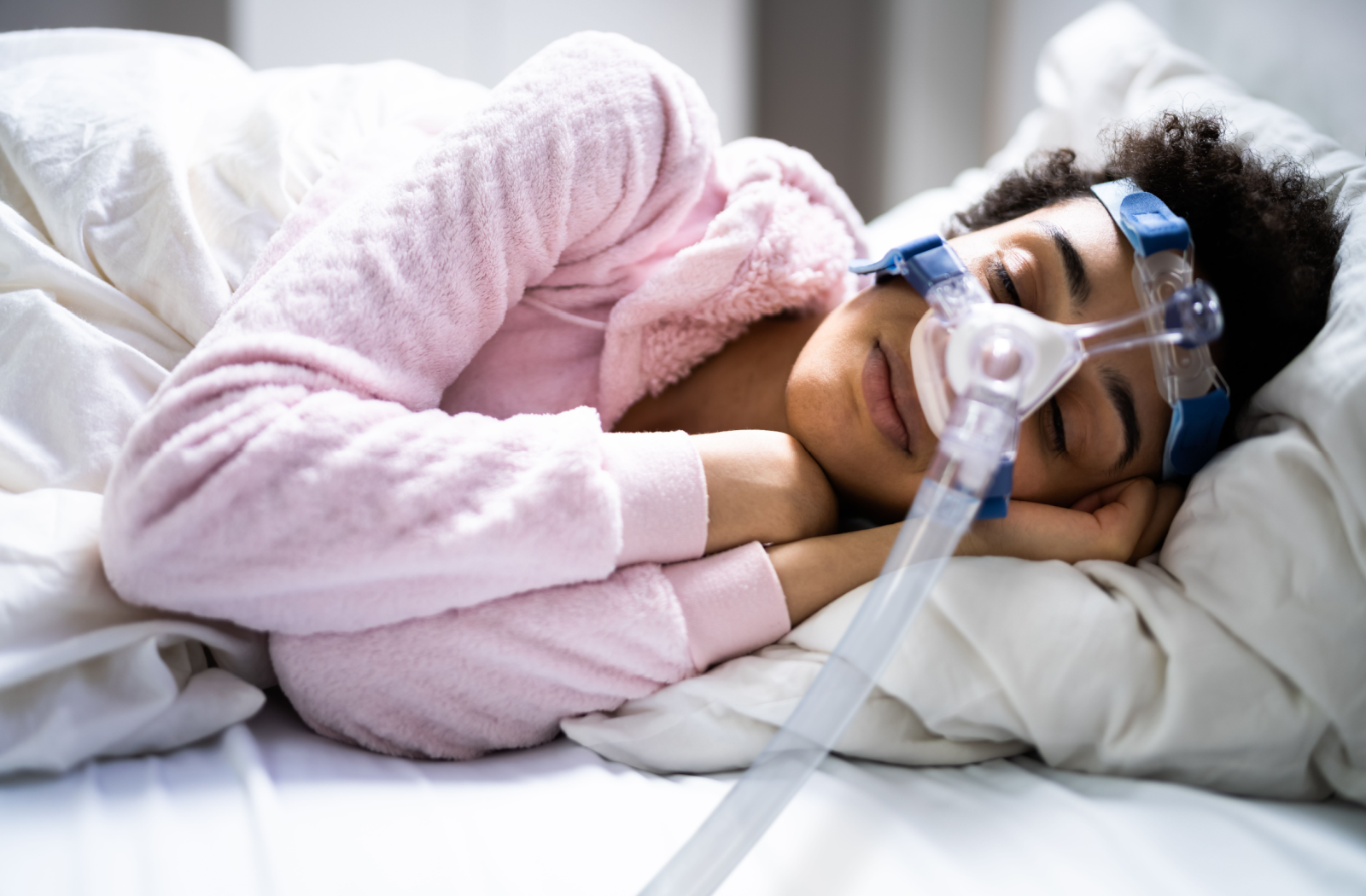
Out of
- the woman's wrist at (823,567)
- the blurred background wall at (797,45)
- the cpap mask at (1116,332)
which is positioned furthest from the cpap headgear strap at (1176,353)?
the blurred background wall at (797,45)

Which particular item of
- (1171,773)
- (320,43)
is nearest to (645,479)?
(1171,773)

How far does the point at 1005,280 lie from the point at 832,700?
436 mm

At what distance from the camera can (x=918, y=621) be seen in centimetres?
70

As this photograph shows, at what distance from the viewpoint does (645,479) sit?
0.71m

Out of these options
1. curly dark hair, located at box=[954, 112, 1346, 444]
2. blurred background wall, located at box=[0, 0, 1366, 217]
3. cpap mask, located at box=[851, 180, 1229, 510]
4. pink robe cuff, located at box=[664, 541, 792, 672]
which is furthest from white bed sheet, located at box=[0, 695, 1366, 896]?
blurred background wall, located at box=[0, 0, 1366, 217]

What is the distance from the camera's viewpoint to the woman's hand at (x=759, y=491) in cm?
75

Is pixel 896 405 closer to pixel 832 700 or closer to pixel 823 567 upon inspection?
pixel 823 567

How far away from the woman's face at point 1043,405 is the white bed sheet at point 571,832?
27cm

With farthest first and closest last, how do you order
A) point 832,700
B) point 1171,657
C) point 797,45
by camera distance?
point 797,45
point 1171,657
point 832,700

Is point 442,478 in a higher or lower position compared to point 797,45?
lower

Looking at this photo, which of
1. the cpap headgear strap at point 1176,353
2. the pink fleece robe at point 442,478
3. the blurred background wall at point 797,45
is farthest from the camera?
the blurred background wall at point 797,45

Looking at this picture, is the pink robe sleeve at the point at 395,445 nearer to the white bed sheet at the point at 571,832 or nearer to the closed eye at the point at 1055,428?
the white bed sheet at the point at 571,832

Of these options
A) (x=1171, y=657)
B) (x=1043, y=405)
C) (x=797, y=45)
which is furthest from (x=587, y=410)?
(x=797, y=45)

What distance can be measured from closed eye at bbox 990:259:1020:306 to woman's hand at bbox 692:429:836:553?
0.78 feet
